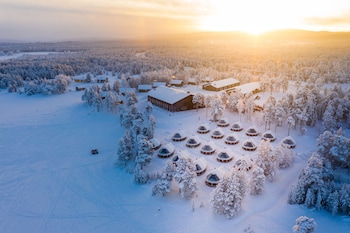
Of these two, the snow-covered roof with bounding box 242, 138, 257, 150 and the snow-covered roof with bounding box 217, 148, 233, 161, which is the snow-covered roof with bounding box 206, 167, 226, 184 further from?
the snow-covered roof with bounding box 242, 138, 257, 150

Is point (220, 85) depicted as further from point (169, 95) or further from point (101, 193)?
point (101, 193)

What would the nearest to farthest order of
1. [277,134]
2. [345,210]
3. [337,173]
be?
[345,210] < [337,173] < [277,134]

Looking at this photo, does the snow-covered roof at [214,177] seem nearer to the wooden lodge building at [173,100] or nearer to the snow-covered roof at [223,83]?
the wooden lodge building at [173,100]

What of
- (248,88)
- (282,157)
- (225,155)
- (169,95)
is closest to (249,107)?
(225,155)

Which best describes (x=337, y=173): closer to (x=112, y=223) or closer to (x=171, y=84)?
(x=112, y=223)

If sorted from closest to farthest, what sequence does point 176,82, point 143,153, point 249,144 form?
point 143,153 → point 249,144 → point 176,82

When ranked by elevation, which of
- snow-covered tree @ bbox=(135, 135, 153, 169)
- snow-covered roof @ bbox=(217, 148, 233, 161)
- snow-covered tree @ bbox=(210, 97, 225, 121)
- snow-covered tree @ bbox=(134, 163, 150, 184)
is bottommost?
snow-covered tree @ bbox=(134, 163, 150, 184)

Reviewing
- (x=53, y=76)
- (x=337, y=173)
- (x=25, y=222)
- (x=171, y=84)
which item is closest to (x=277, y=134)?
(x=337, y=173)

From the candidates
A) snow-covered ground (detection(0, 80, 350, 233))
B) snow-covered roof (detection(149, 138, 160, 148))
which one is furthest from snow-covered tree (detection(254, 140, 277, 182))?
snow-covered roof (detection(149, 138, 160, 148))
